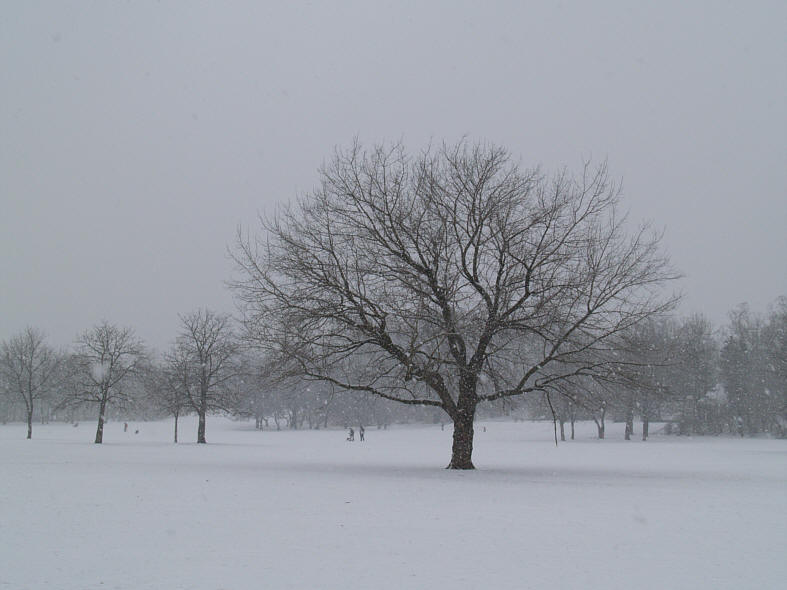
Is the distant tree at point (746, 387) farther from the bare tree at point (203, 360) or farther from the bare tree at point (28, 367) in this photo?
the bare tree at point (28, 367)

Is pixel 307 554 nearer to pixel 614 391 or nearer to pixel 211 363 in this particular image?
pixel 614 391

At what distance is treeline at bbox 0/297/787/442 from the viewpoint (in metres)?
22.9

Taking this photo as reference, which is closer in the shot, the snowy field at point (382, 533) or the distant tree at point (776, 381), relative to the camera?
the snowy field at point (382, 533)

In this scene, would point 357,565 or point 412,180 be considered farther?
point 412,180

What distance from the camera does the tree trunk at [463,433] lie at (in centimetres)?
2248

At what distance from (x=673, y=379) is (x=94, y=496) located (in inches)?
2363

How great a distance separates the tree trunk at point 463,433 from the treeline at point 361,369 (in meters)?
1.72

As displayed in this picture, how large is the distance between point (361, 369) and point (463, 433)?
14.4ft

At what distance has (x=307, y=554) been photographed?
928 centimetres

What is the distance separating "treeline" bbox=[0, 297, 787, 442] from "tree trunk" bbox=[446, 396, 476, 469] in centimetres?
172

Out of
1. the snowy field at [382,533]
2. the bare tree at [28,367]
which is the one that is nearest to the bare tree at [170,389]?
the bare tree at [28,367]

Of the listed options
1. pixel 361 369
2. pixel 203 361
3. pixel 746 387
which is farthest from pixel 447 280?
pixel 746 387

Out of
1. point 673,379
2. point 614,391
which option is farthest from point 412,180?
point 673,379

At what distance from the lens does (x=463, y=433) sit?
906 inches
